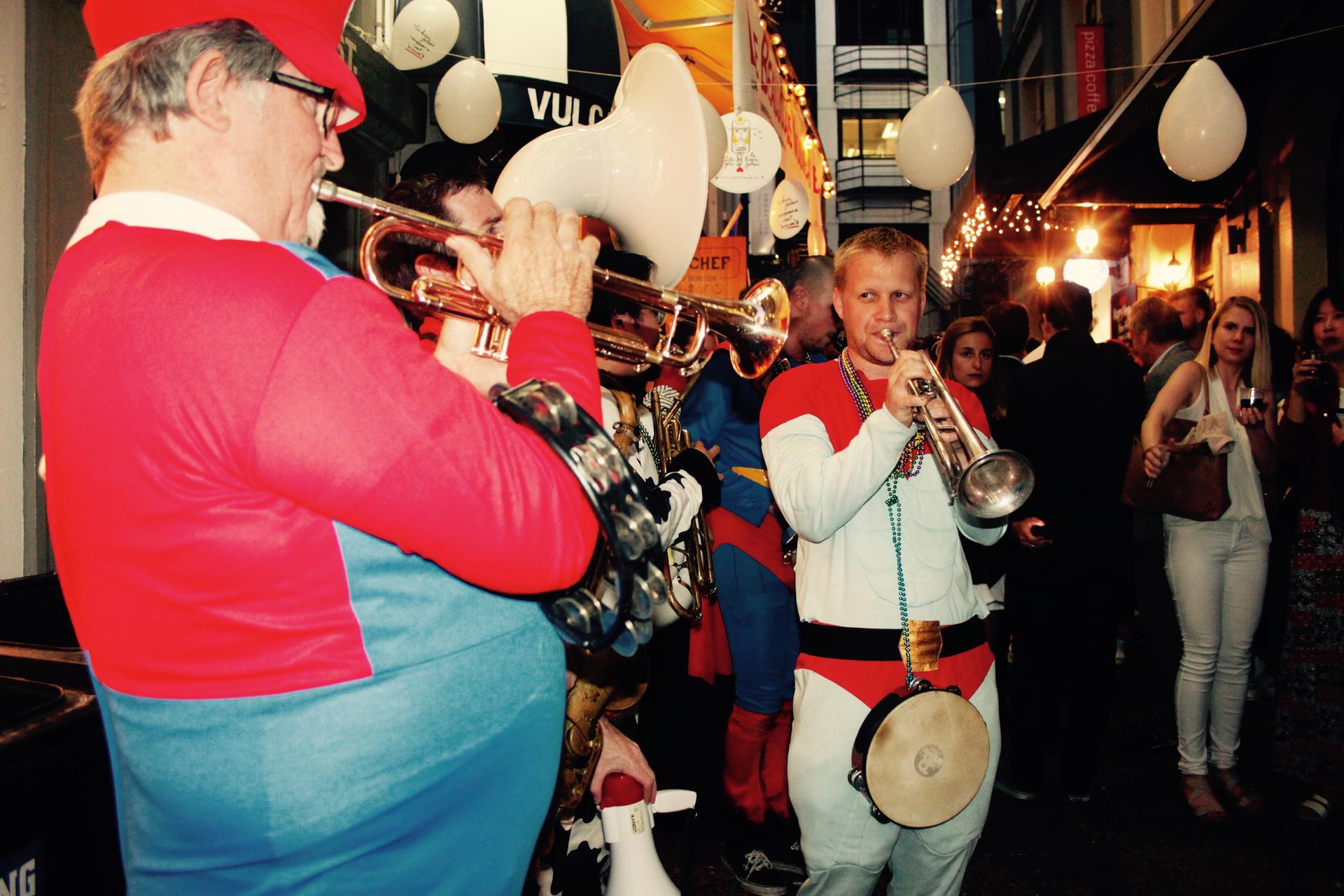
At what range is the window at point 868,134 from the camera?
40.2 m

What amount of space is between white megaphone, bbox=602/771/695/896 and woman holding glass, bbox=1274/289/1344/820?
9.40ft

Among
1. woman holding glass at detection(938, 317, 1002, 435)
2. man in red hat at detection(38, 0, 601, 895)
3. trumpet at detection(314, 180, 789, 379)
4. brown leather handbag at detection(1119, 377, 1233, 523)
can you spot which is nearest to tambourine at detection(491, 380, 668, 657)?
man in red hat at detection(38, 0, 601, 895)

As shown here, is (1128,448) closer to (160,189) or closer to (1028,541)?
(1028,541)

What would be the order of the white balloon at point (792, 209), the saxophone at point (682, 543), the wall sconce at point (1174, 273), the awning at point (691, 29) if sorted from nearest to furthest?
the saxophone at point (682, 543)
the awning at point (691, 29)
the white balloon at point (792, 209)
the wall sconce at point (1174, 273)

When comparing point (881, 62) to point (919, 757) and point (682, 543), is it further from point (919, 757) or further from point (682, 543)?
point (919, 757)

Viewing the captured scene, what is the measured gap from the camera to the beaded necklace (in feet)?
6.73

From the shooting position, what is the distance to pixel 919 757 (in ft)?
6.32

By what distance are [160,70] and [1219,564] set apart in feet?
13.3

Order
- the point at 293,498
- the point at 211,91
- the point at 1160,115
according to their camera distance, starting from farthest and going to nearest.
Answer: the point at 1160,115 → the point at 211,91 → the point at 293,498

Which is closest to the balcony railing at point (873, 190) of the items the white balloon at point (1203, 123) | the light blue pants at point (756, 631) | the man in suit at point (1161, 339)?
the white balloon at point (1203, 123)

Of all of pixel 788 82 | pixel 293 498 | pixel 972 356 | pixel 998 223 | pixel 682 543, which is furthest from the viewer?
pixel 998 223

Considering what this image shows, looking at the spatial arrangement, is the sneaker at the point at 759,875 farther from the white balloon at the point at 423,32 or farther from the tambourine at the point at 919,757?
the white balloon at the point at 423,32

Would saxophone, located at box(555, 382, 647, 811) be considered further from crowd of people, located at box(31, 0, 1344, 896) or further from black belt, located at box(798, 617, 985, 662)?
black belt, located at box(798, 617, 985, 662)

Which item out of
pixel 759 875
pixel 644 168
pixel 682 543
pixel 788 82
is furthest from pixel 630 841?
pixel 788 82
